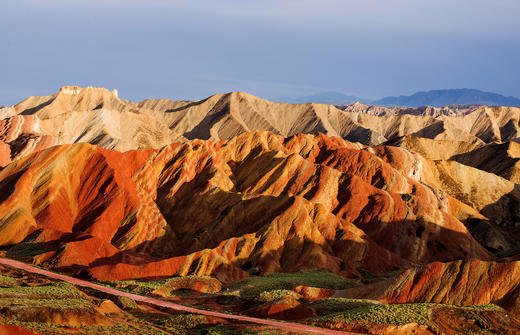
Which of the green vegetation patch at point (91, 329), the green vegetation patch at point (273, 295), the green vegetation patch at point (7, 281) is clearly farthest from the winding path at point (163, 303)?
the green vegetation patch at point (91, 329)

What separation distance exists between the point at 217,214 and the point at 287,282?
29310 millimetres

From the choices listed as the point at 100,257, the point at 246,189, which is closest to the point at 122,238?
the point at 100,257

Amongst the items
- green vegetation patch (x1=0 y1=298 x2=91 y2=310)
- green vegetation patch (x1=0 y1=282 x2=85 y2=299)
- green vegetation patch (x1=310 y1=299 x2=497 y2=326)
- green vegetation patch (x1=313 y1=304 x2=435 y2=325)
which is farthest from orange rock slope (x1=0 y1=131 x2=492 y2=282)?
green vegetation patch (x1=313 y1=304 x2=435 y2=325)

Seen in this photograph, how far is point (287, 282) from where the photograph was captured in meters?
70.8

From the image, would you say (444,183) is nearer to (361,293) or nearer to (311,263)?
(311,263)

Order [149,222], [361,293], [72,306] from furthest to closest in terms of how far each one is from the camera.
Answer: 1. [149,222]
2. [361,293]
3. [72,306]

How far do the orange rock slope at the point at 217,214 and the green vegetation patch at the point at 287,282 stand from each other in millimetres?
5383

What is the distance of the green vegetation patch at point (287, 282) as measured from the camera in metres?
68.2

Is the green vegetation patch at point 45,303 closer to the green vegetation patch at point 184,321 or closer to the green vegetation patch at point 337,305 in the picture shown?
the green vegetation patch at point 184,321

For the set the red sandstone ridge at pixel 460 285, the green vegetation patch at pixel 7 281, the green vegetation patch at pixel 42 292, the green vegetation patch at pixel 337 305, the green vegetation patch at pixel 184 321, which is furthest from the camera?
the green vegetation patch at pixel 7 281

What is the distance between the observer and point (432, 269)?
197 feet

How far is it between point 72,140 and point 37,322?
125648 millimetres

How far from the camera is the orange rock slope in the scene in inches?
3258

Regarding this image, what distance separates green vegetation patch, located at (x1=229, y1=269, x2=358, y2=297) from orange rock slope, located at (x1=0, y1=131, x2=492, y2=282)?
538 cm
